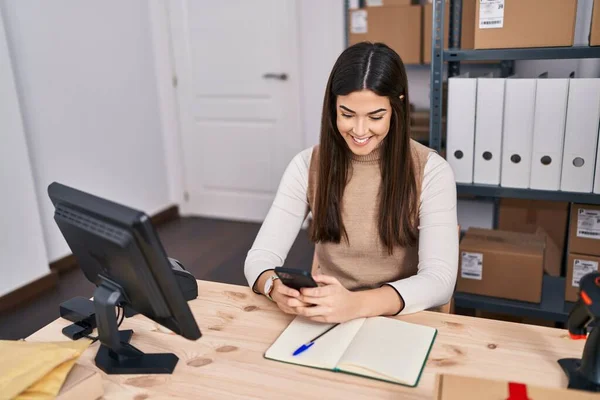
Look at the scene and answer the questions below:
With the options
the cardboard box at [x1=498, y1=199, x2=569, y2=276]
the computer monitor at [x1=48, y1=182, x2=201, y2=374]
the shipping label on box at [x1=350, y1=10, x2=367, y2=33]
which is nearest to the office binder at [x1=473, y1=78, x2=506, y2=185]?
the cardboard box at [x1=498, y1=199, x2=569, y2=276]

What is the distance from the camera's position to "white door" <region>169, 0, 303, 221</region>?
3627 mm

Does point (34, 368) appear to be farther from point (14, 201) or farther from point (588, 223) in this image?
point (14, 201)

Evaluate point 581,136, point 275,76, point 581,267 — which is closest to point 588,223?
point 581,267

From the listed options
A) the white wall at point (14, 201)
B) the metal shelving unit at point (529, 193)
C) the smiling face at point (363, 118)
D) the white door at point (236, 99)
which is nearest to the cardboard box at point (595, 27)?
the metal shelving unit at point (529, 193)

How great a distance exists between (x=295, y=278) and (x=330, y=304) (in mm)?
87

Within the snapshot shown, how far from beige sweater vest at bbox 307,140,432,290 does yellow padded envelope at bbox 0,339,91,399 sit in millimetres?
757

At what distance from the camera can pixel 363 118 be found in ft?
4.37

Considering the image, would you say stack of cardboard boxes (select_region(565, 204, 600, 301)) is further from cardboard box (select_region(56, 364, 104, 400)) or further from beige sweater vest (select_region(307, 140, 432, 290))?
cardboard box (select_region(56, 364, 104, 400))

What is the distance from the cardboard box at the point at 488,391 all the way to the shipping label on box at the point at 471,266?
4.32 feet

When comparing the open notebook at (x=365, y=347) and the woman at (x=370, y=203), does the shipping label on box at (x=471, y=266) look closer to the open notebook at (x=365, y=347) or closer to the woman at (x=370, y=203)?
the woman at (x=370, y=203)

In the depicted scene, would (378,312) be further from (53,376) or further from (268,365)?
(53,376)

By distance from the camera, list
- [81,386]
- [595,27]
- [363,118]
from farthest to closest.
A: [595,27], [363,118], [81,386]

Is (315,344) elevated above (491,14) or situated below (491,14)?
below

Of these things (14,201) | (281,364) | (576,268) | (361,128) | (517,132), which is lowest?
(576,268)
